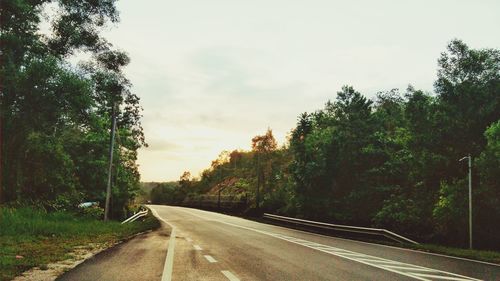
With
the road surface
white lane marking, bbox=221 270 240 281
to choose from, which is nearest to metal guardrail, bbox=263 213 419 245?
the road surface

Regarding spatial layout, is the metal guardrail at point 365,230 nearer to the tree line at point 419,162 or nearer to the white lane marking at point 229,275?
the tree line at point 419,162

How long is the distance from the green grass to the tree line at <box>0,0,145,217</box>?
4.32m

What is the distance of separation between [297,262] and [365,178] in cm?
2573

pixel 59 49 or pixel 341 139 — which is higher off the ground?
pixel 59 49

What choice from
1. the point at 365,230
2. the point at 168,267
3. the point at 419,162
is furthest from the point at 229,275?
the point at 419,162

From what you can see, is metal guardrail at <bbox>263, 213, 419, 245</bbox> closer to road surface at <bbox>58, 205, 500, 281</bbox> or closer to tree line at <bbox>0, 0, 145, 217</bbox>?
road surface at <bbox>58, 205, 500, 281</bbox>

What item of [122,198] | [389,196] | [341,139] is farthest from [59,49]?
[389,196]

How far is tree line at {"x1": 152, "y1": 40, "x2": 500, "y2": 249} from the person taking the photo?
2377cm

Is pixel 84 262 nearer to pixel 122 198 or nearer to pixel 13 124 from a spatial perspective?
pixel 13 124

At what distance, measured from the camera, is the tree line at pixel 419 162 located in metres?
23.8

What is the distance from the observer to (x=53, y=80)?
2194 cm

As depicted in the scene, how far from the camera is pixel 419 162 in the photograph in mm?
29094

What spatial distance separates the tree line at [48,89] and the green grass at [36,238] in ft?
14.2

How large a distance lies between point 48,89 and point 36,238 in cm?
967
